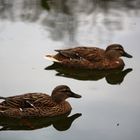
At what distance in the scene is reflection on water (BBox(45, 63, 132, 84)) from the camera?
340 inches

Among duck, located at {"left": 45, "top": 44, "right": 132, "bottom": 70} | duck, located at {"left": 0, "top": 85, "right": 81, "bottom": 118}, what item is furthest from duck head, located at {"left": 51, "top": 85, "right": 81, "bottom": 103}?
duck, located at {"left": 45, "top": 44, "right": 132, "bottom": 70}

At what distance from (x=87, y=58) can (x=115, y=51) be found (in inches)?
19.7

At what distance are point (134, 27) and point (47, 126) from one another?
4660mm

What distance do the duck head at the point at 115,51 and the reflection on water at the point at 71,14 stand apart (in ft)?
4.11

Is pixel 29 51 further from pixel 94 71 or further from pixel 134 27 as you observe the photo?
pixel 134 27

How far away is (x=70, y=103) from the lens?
7523 millimetres

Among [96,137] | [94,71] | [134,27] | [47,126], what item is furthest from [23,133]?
[134,27]

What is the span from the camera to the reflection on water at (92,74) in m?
8.62

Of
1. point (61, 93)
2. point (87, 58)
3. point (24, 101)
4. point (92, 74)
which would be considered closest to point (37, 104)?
point (24, 101)

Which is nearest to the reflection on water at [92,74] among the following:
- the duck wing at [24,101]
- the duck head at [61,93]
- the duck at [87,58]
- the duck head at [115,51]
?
the duck at [87,58]

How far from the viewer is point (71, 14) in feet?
41.7

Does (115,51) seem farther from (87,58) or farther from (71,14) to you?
(71,14)

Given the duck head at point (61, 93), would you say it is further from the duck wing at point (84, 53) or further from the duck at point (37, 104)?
the duck wing at point (84, 53)

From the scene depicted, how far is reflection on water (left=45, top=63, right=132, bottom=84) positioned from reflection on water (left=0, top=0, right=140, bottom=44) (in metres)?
1.48
